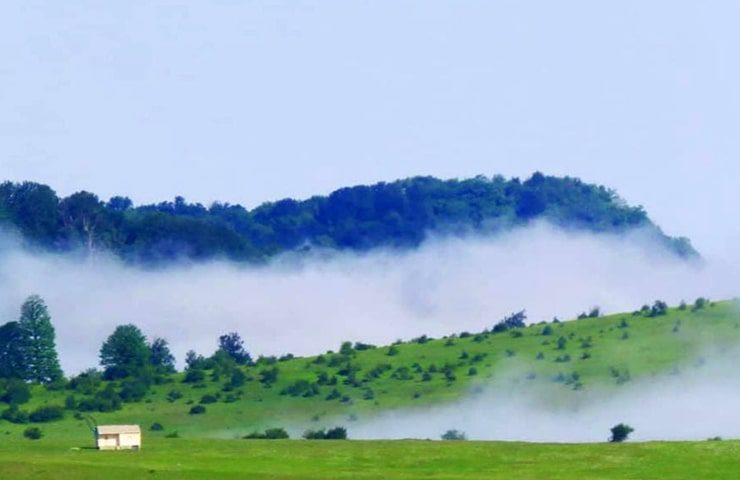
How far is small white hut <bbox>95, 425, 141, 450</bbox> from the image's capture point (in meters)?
144

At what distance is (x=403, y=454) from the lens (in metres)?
134

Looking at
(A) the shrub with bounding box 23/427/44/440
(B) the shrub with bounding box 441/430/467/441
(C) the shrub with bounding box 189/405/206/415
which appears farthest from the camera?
(C) the shrub with bounding box 189/405/206/415

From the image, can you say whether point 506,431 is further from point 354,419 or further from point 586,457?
point 586,457

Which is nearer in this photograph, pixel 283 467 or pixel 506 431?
pixel 283 467

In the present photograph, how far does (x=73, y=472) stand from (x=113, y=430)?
70.4 feet

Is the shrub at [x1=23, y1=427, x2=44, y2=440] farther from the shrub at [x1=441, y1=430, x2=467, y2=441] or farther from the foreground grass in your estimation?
the foreground grass

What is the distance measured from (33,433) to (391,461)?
174 ft

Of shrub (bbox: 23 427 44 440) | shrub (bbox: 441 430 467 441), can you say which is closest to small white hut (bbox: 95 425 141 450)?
shrub (bbox: 23 427 44 440)

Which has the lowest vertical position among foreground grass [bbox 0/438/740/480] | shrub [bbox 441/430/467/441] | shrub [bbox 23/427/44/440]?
foreground grass [bbox 0/438/740/480]

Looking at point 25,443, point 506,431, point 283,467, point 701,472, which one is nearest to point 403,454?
point 283,467

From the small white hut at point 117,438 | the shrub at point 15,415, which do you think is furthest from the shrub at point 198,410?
the small white hut at point 117,438

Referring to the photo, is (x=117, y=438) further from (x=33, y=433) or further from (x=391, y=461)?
(x=33, y=433)

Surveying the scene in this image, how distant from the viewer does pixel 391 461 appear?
13188 centimetres

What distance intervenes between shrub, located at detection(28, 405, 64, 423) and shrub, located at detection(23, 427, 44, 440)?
33.6 feet
